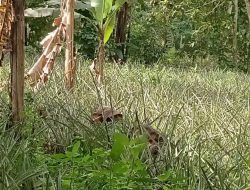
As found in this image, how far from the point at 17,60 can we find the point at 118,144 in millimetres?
1136

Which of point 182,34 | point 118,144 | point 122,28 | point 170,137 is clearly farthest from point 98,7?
point 182,34

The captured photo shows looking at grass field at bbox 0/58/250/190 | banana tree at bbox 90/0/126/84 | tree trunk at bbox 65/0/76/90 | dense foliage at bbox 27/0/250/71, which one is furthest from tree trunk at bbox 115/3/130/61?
grass field at bbox 0/58/250/190

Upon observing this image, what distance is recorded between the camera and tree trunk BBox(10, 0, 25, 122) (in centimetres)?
296

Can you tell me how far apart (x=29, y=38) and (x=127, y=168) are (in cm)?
1139

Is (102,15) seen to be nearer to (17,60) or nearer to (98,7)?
(98,7)

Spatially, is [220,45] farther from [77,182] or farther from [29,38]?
[77,182]

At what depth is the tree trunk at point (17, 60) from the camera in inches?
117

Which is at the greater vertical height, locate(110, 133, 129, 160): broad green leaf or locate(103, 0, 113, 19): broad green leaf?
locate(103, 0, 113, 19): broad green leaf

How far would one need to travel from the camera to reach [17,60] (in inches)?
118

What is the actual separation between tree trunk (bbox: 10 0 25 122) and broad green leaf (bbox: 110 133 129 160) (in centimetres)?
113

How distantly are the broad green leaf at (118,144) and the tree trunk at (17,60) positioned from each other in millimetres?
1128

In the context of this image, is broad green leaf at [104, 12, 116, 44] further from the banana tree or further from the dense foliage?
the dense foliage

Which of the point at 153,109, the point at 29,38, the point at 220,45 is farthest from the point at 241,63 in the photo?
the point at 153,109

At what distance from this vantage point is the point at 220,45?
13.1 m
